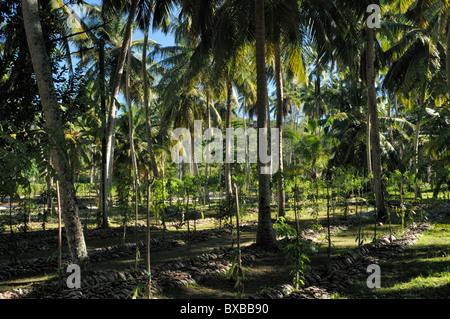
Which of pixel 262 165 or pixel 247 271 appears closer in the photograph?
pixel 247 271

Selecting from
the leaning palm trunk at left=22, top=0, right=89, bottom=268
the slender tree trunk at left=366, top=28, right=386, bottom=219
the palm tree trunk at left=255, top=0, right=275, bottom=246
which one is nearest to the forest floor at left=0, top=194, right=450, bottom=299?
the palm tree trunk at left=255, top=0, right=275, bottom=246

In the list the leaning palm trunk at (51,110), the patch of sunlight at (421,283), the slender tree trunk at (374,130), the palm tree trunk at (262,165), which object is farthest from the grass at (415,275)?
the leaning palm trunk at (51,110)

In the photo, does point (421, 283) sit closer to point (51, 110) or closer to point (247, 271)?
point (247, 271)

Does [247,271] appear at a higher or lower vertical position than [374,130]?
lower

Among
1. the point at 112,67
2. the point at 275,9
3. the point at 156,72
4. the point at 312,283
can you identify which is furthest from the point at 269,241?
the point at 156,72

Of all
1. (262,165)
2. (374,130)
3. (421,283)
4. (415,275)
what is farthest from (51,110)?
(374,130)

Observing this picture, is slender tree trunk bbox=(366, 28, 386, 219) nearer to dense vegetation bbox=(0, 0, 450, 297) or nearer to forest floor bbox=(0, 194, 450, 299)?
dense vegetation bbox=(0, 0, 450, 297)

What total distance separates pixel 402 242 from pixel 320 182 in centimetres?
297

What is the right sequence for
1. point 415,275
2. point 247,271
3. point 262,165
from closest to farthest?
point 415,275 → point 247,271 → point 262,165

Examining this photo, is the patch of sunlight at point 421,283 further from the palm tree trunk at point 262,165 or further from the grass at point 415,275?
the palm tree trunk at point 262,165

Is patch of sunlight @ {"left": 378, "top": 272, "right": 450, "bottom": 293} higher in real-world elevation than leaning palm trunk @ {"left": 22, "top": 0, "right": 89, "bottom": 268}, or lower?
lower

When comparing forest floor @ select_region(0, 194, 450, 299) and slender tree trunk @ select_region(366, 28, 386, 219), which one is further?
slender tree trunk @ select_region(366, 28, 386, 219)

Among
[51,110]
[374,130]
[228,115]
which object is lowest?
[51,110]

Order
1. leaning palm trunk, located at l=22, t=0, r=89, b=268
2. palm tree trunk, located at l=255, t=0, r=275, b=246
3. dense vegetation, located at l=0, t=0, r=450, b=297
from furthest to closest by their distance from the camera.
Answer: palm tree trunk, located at l=255, t=0, r=275, b=246 → leaning palm trunk, located at l=22, t=0, r=89, b=268 → dense vegetation, located at l=0, t=0, r=450, b=297
